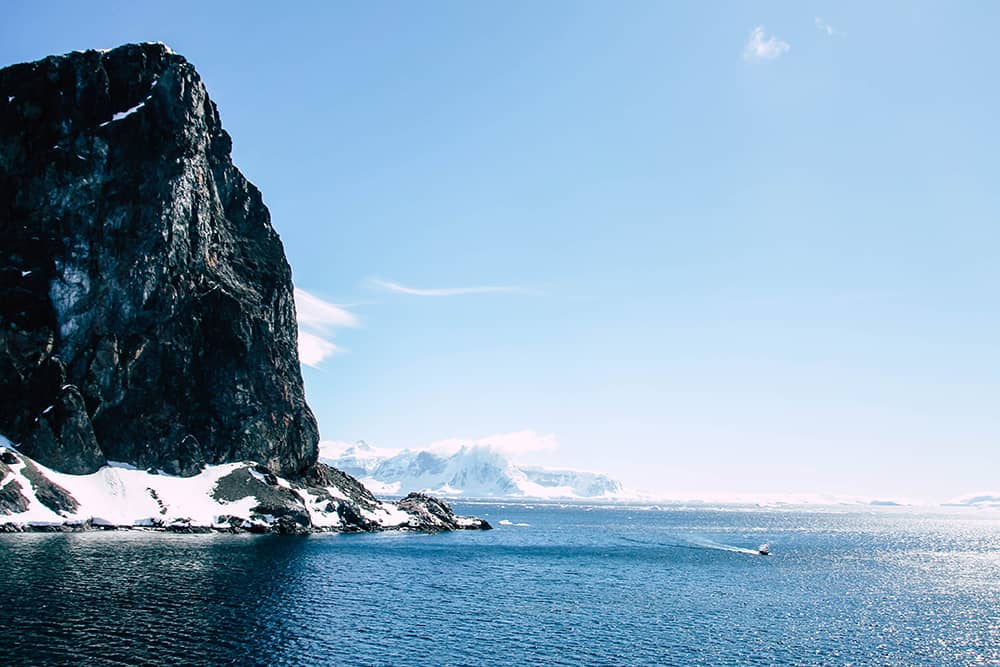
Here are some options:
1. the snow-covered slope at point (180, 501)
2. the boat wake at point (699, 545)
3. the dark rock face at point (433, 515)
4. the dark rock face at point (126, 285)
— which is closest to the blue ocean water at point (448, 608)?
the snow-covered slope at point (180, 501)

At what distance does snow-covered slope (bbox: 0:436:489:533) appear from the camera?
364 ft

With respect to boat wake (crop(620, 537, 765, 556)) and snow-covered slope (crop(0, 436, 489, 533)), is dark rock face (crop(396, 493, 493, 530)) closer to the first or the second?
snow-covered slope (crop(0, 436, 489, 533))

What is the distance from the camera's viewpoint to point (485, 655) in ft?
164

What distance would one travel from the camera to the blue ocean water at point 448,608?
4928cm

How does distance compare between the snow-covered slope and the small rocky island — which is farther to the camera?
the small rocky island

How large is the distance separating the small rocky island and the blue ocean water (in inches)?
897

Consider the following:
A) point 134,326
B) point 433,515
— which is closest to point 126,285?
point 134,326

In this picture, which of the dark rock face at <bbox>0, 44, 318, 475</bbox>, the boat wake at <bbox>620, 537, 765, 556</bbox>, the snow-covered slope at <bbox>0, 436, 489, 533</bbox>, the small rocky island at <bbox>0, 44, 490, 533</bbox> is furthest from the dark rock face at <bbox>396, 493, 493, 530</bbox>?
the boat wake at <bbox>620, 537, 765, 556</bbox>

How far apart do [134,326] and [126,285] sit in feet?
27.6

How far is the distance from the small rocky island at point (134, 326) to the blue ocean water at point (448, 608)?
74.7ft

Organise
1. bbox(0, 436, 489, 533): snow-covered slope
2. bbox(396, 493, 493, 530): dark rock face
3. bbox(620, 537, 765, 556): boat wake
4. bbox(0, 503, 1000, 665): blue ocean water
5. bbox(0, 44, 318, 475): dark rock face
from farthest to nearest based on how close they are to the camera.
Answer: bbox(396, 493, 493, 530): dark rock face < bbox(620, 537, 765, 556): boat wake < bbox(0, 44, 318, 475): dark rock face < bbox(0, 436, 489, 533): snow-covered slope < bbox(0, 503, 1000, 665): blue ocean water

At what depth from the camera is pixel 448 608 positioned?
66.9 meters

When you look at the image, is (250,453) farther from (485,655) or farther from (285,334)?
(485,655)

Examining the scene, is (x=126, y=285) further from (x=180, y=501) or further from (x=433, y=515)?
(x=433, y=515)
